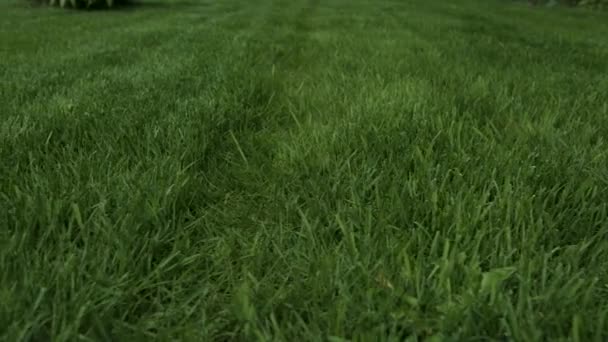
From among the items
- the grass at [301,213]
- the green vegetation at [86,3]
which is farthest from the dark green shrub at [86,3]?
the grass at [301,213]

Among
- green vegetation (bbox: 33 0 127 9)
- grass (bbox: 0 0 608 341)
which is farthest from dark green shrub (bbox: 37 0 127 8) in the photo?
grass (bbox: 0 0 608 341)

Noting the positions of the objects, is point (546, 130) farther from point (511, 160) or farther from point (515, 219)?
point (515, 219)

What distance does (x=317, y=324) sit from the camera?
0.82 m

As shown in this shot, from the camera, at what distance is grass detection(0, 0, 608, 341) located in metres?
0.82

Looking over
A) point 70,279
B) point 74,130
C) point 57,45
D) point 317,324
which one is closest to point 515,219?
point 317,324

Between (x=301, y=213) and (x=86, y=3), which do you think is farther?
(x=86, y=3)

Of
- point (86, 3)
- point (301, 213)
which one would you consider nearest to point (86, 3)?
point (86, 3)

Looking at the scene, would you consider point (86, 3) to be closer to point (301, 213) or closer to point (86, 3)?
point (86, 3)

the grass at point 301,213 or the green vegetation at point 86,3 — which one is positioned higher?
the green vegetation at point 86,3

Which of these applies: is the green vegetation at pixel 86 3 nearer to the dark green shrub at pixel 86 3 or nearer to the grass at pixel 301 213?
the dark green shrub at pixel 86 3

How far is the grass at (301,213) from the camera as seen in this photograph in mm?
815

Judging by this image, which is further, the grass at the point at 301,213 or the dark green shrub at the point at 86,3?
the dark green shrub at the point at 86,3

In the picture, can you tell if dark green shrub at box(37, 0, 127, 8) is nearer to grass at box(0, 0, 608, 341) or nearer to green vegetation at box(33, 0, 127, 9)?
green vegetation at box(33, 0, 127, 9)

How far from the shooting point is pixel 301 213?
116 centimetres
